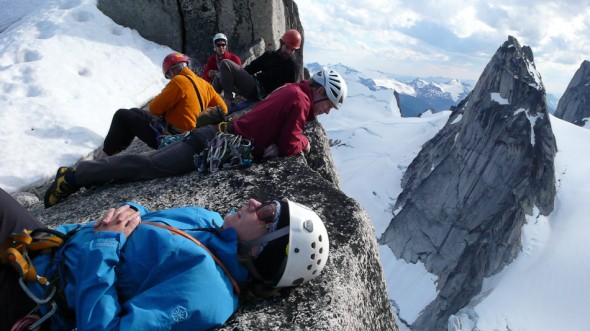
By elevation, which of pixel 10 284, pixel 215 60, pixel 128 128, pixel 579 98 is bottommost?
pixel 579 98

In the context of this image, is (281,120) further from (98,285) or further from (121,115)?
(98,285)

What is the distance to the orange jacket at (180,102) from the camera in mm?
8477

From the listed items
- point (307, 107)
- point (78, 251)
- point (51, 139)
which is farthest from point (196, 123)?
point (78, 251)

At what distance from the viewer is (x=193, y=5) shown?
669 inches

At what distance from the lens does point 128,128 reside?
8922mm

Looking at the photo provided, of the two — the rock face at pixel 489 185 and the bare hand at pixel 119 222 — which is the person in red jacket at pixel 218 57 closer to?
the bare hand at pixel 119 222

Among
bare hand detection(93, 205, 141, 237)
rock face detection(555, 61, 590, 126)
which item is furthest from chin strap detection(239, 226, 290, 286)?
rock face detection(555, 61, 590, 126)

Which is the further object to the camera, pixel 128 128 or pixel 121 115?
pixel 128 128

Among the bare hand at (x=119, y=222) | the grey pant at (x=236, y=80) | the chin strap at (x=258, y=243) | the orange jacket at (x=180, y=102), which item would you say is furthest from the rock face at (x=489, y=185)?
the bare hand at (x=119, y=222)

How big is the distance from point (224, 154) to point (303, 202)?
6.32 feet

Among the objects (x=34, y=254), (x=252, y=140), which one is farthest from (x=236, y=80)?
(x=34, y=254)

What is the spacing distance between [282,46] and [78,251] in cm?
963

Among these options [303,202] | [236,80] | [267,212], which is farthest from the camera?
[236,80]

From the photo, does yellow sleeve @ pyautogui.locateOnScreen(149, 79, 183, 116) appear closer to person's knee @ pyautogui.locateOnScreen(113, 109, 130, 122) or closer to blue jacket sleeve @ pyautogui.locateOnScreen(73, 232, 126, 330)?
person's knee @ pyautogui.locateOnScreen(113, 109, 130, 122)
